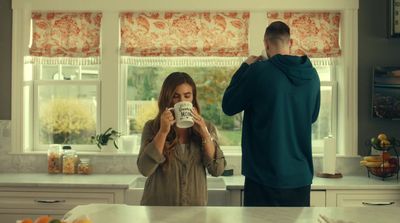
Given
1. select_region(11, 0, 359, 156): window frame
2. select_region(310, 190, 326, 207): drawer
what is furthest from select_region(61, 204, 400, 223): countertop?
select_region(11, 0, 359, 156): window frame

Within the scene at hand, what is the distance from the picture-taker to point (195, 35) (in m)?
4.05

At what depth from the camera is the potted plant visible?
13.1 feet

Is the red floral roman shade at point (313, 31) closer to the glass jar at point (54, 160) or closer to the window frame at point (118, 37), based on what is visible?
the window frame at point (118, 37)

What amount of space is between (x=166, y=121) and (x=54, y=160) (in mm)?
2050

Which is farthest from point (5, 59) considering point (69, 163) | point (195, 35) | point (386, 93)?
point (386, 93)

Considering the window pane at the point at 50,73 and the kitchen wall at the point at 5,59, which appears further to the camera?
the window pane at the point at 50,73

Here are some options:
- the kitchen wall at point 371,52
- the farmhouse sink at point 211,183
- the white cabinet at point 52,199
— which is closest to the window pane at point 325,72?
the kitchen wall at point 371,52

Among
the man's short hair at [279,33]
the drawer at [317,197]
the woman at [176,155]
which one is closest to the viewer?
the woman at [176,155]

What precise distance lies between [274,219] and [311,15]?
2.56 m

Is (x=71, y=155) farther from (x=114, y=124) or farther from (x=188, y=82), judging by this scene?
Answer: (x=188, y=82)

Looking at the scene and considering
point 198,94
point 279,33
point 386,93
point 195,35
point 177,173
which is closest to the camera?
point 177,173

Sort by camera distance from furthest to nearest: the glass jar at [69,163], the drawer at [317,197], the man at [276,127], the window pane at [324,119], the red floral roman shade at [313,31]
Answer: the window pane at [324,119]
the red floral roman shade at [313,31]
the glass jar at [69,163]
the drawer at [317,197]
the man at [276,127]

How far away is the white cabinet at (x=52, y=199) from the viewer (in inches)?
135

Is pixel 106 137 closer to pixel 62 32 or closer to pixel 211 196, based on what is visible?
pixel 62 32
